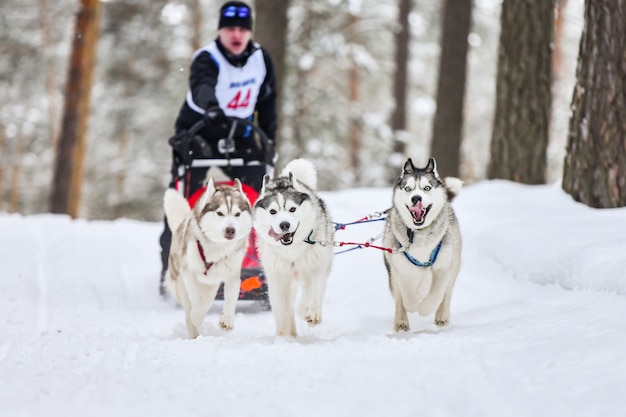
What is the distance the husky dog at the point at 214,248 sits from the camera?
170 inches

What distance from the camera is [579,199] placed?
6.14 m

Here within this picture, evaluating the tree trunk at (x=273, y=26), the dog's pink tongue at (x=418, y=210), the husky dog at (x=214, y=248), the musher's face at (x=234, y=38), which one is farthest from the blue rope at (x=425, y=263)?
the tree trunk at (x=273, y=26)

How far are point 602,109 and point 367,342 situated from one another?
130 inches

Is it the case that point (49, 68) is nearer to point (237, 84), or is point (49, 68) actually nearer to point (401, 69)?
point (401, 69)

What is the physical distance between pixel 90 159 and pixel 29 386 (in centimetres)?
2100

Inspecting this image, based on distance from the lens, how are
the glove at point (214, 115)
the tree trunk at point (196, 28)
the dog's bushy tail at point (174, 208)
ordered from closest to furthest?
the dog's bushy tail at point (174, 208) < the glove at point (214, 115) < the tree trunk at point (196, 28)

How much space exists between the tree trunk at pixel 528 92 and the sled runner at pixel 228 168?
3.60 meters

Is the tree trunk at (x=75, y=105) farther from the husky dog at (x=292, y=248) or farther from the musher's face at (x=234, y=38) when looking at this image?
the husky dog at (x=292, y=248)

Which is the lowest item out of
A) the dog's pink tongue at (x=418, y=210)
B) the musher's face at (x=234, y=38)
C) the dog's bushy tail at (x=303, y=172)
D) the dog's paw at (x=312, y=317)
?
the dog's paw at (x=312, y=317)

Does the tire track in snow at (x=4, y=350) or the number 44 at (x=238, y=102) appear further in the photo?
the number 44 at (x=238, y=102)

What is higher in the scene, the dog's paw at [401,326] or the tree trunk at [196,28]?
the tree trunk at [196,28]

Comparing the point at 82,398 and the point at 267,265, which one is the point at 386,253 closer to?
the point at 267,265

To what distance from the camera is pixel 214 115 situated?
509 cm

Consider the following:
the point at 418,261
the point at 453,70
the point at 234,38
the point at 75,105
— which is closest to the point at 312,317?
the point at 418,261
